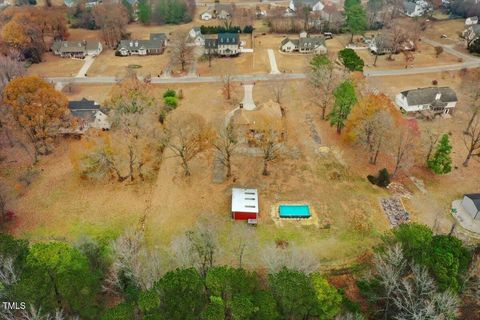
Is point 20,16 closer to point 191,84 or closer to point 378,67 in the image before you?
point 191,84

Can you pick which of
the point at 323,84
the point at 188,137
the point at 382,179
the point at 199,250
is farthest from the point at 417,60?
the point at 199,250

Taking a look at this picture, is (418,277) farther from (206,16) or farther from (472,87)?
(206,16)

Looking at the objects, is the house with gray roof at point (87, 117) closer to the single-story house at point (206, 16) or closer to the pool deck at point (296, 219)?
the pool deck at point (296, 219)

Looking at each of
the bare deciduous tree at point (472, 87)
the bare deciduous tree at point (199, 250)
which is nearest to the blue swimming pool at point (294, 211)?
the bare deciduous tree at point (199, 250)

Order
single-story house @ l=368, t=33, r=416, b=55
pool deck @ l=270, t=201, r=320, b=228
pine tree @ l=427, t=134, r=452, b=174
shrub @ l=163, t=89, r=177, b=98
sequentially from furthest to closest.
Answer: single-story house @ l=368, t=33, r=416, b=55 < shrub @ l=163, t=89, r=177, b=98 < pine tree @ l=427, t=134, r=452, b=174 < pool deck @ l=270, t=201, r=320, b=228

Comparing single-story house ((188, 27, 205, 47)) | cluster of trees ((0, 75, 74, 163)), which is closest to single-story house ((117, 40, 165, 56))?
single-story house ((188, 27, 205, 47))

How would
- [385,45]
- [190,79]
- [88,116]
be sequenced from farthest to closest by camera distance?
[385,45]
[190,79]
[88,116]

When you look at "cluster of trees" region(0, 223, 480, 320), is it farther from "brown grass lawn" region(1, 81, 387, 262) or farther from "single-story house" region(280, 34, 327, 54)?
"single-story house" region(280, 34, 327, 54)
